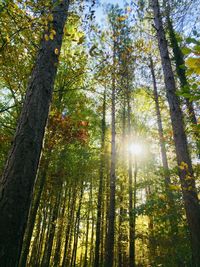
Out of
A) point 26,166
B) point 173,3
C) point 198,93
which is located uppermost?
point 173,3

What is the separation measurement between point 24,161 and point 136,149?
15264mm

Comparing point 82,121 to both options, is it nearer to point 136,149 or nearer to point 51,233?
point 51,233

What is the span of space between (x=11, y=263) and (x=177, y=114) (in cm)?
476

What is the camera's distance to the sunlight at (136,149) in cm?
1565

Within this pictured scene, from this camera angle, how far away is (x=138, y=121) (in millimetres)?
17406

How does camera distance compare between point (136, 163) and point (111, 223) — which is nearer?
point (111, 223)

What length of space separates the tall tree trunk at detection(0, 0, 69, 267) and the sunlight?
13021 millimetres

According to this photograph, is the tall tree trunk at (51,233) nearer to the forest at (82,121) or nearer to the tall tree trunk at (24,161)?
the forest at (82,121)

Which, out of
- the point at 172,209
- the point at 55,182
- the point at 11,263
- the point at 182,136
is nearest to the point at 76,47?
the point at 55,182

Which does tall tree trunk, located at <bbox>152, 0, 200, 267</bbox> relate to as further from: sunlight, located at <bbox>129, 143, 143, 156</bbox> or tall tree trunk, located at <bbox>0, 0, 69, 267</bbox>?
sunlight, located at <bbox>129, 143, 143, 156</bbox>

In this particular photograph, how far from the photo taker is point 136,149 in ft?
55.4

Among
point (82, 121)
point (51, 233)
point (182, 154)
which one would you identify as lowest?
point (51, 233)

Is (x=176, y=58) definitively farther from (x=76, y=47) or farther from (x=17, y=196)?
(x=17, y=196)

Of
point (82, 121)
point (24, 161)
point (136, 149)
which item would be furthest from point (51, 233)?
point (24, 161)
